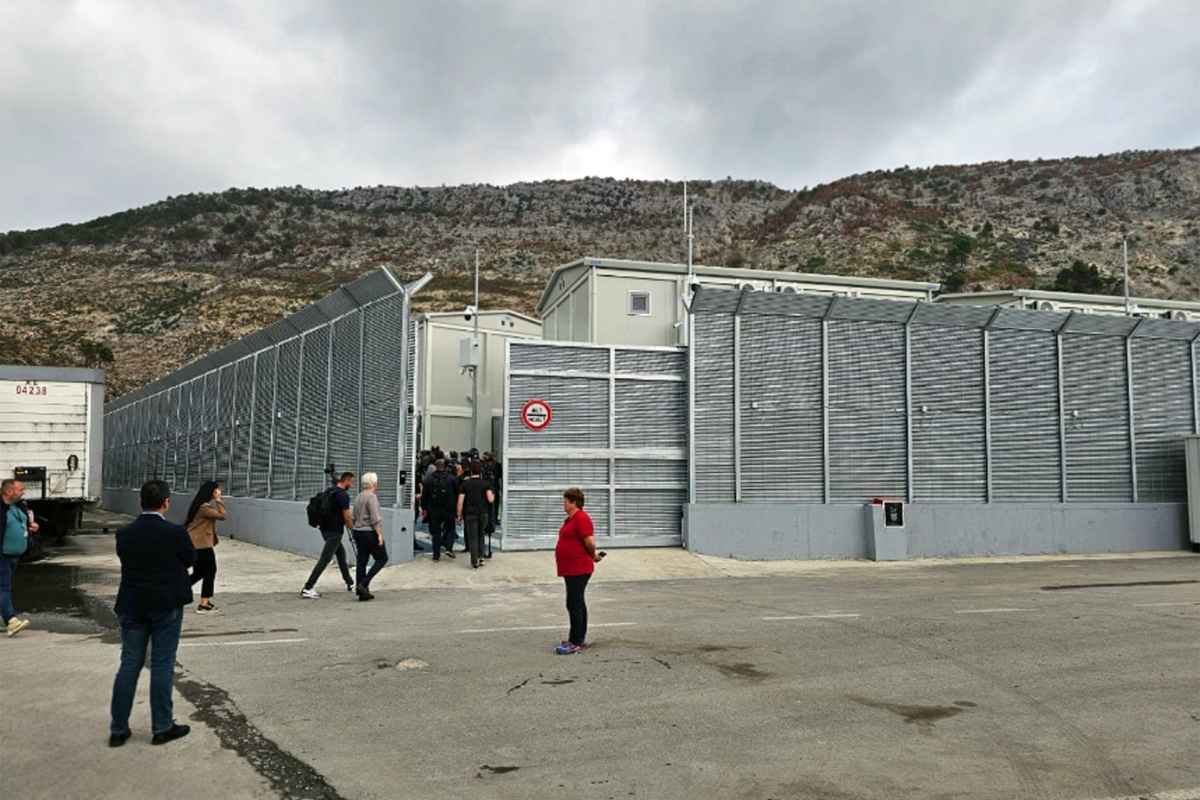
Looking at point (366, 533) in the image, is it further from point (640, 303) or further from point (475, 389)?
point (640, 303)

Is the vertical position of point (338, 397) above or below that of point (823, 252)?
below

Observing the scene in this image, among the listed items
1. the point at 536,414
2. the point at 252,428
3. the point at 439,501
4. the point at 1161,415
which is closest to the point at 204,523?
the point at 439,501

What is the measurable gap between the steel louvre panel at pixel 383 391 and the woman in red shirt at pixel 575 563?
22.5 ft

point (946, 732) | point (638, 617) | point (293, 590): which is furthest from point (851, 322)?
point (946, 732)

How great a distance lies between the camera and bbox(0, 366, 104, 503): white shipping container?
58.2ft

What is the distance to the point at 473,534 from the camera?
1426 cm

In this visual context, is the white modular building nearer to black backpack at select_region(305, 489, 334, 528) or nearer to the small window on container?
the small window on container

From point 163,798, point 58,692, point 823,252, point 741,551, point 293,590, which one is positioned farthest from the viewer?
point 823,252

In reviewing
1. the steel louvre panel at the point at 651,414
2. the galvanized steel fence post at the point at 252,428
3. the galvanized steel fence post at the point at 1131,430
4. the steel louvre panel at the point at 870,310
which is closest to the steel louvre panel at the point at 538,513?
the steel louvre panel at the point at 651,414

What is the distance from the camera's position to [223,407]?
22.8 metres

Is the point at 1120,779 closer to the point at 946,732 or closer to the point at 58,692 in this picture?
the point at 946,732

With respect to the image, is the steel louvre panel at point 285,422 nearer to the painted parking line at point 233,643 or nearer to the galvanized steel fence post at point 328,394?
the galvanized steel fence post at point 328,394

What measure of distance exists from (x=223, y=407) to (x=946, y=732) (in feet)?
68.5

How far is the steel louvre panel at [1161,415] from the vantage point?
19938mm
